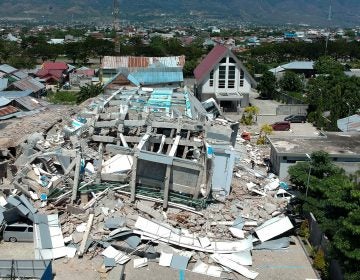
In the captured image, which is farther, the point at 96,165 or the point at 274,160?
the point at 274,160

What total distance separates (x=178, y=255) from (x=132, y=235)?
1625mm

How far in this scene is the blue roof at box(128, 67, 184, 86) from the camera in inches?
1480

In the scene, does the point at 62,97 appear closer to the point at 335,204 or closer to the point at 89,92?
the point at 89,92

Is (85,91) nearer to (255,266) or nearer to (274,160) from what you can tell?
(274,160)

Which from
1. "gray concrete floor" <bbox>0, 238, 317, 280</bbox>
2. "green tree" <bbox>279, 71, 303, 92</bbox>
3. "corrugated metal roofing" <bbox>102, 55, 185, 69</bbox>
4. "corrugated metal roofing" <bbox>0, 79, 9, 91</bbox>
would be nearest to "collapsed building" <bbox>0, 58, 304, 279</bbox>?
"gray concrete floor" <bbox>0, 238, 317, 280</bbox>

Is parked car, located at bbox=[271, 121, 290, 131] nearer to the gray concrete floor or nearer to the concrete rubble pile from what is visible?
the concrete rubble pile

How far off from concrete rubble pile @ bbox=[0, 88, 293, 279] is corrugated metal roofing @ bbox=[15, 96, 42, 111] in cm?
1172

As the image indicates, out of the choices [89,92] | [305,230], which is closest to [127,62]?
[89,92]

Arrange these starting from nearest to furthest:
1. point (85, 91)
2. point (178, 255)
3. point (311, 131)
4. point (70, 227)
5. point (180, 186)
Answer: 1. point (178, 255)
2. point (70, 227)
3. point (180, 186)
4. point (311, 131)
5. point (85, 91)

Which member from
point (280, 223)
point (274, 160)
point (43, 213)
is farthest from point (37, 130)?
point (280, 223)

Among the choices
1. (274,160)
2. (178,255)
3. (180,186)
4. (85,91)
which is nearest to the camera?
(178,255)

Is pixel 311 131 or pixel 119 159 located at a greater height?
pixel 119 159

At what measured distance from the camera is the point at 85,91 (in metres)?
37.4

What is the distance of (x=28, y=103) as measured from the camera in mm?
31422
